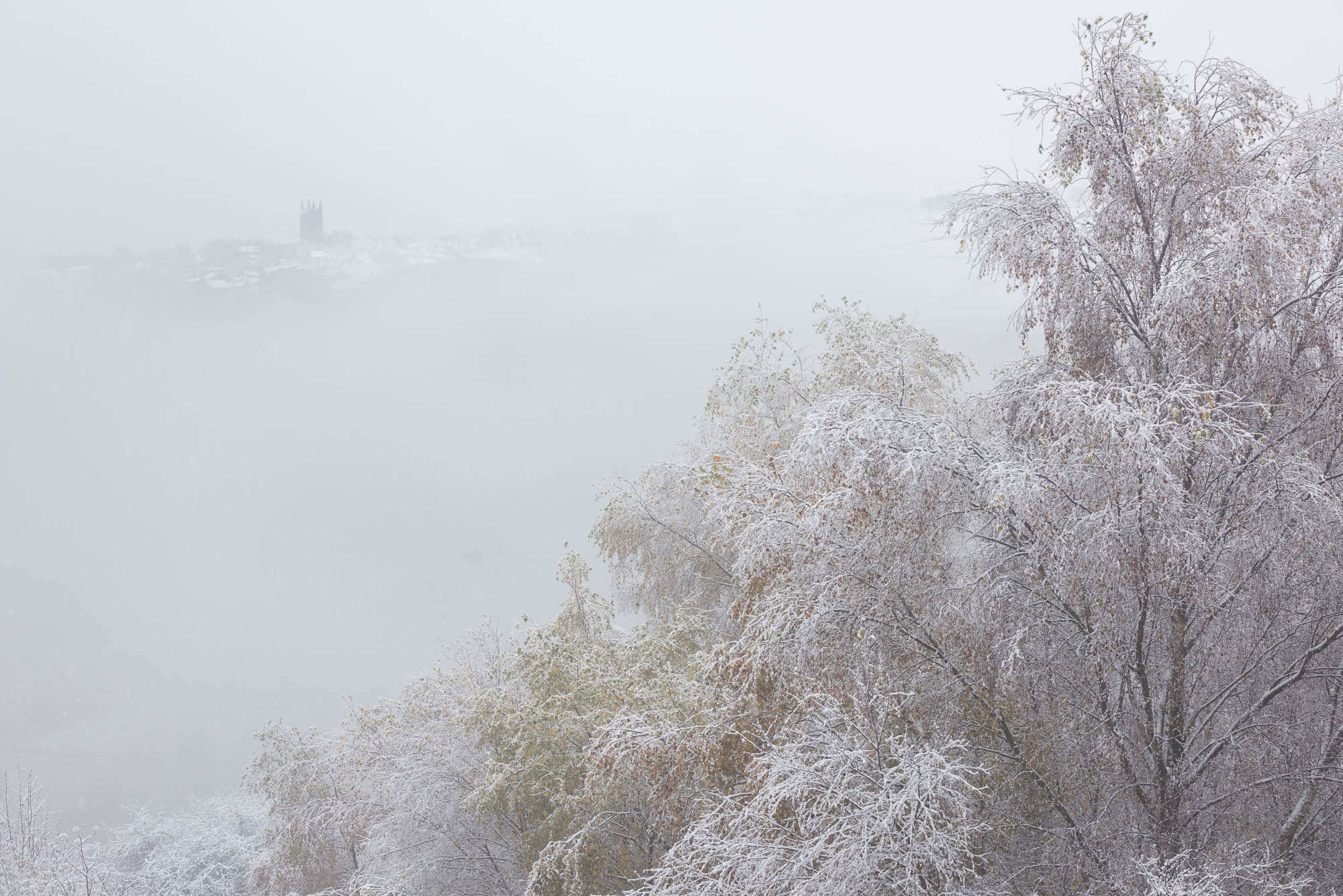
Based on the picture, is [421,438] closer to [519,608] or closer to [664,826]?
[519,608]

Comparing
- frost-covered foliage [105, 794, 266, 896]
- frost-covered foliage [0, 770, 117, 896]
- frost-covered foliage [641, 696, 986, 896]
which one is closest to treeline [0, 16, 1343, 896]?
frost-covered foliage [641, 696, 986, 896]

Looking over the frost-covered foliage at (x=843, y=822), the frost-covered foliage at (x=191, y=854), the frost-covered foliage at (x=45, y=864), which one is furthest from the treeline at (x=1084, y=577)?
the frost-covered foliage at (x=191, y=854)

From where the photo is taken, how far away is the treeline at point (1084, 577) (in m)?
4.88

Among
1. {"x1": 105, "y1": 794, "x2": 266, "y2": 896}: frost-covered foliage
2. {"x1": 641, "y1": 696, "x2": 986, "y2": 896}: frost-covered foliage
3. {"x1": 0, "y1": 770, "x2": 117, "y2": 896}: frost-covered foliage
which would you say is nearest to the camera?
{"x1": 641, "y1": 696, "x2": 986, "y2": 896}: frost-covered foliage

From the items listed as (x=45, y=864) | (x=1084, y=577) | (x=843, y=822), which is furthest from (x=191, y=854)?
(x=1084, y=577)

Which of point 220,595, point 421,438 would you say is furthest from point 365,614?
point 421,438

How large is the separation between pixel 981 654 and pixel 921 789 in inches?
48.8

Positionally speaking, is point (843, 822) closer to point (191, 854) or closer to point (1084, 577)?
point (1084, 577)

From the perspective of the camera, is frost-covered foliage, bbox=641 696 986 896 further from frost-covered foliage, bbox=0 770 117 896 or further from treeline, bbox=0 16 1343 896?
frost-covered foliage, bbox=0 770 117 896

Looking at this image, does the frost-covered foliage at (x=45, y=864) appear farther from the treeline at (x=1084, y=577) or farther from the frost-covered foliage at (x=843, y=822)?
the frost-covered foliage at (x=843, y=822)

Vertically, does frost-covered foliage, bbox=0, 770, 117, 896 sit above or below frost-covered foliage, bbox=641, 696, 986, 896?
below

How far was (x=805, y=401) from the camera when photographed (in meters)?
12.5

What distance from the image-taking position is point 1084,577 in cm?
492

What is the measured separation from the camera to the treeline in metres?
4.88
